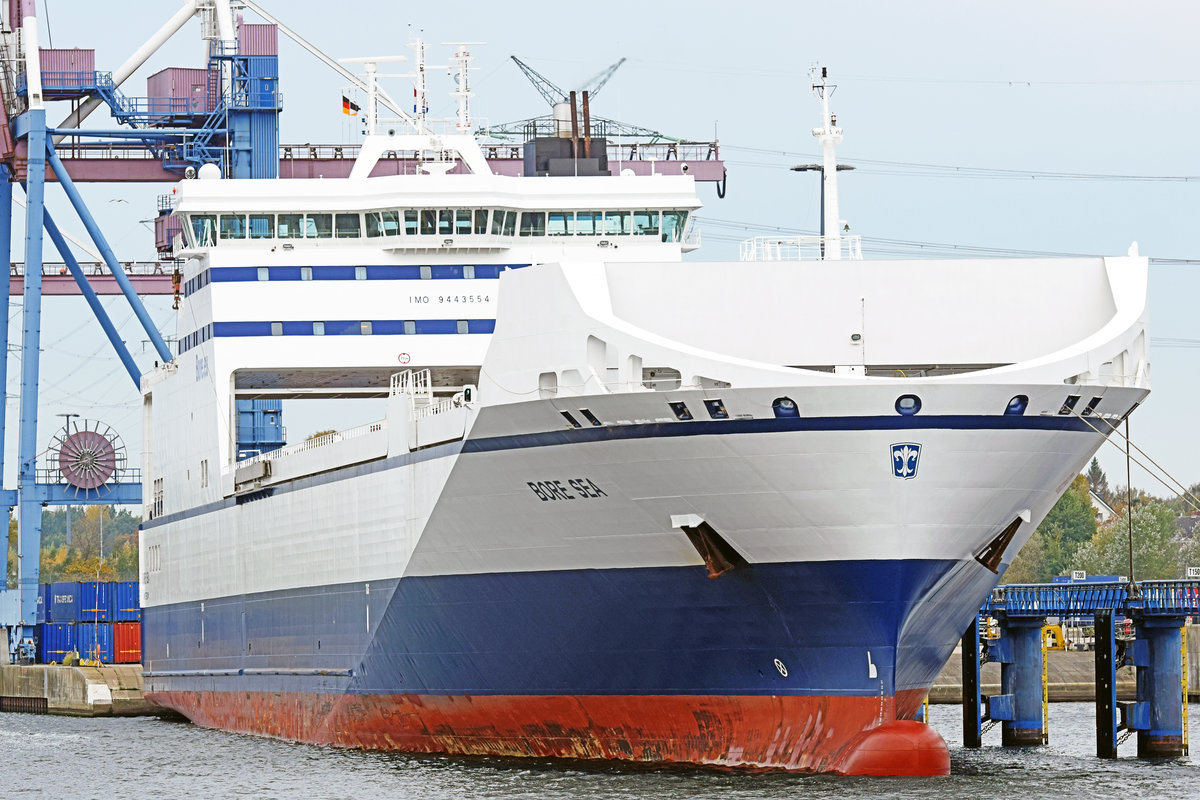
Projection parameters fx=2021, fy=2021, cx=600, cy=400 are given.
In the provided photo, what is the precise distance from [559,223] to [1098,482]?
376ft

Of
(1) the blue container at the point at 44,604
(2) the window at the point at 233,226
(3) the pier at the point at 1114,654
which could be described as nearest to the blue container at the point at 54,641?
(1) the blue container at the point at 44,604

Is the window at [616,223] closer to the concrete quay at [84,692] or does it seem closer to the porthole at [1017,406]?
the porthole at [1017,406]

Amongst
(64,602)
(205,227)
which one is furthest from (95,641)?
(205,227)

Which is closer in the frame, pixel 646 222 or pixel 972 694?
pixel 972 694

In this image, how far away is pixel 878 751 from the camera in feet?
74.8

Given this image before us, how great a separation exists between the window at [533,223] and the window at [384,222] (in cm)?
206

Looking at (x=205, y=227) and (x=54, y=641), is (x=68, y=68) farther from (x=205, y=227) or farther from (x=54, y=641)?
(x=205, y=227)

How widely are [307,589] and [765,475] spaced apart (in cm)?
1116

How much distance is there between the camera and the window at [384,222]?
33.0 metres

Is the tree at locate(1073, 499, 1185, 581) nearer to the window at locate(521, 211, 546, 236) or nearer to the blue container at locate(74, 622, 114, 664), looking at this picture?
the blue container at locate(74, 622, 114, 664)

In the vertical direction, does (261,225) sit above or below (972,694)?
above

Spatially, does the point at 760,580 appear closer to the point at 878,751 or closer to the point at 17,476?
the point at 878,751

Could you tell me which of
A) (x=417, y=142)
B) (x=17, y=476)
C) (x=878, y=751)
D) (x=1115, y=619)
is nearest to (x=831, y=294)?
(x=878, y=751)

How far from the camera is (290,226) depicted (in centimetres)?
3366
